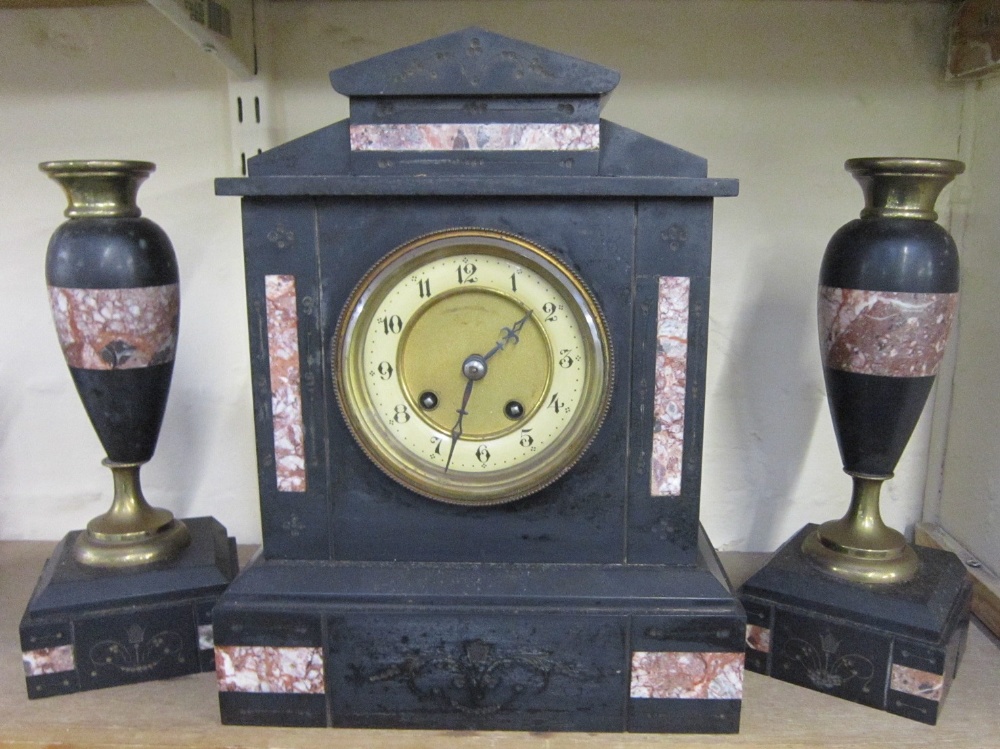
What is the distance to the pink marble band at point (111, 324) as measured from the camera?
3.63 feet

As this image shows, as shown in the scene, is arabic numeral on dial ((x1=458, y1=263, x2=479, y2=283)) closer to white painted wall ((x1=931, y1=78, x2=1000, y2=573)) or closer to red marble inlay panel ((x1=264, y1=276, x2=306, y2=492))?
red marble inlay panel ((x1=264, y1=276, x2=306, y2=492))

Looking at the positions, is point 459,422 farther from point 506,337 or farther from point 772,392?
point 772,392

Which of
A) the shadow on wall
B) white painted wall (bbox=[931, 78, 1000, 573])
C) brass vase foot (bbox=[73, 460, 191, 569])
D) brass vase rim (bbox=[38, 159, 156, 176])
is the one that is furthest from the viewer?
the shadow on wall

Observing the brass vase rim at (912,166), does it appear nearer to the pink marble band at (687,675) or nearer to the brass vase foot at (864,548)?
the brass vase foot at (864,548)

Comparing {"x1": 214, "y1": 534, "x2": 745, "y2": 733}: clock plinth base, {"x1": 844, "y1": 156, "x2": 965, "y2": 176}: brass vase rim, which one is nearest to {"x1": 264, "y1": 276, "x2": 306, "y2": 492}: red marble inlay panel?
{"x1": 214, "y1": 534, "x2": 745, "y2": 733}: clock plinth base

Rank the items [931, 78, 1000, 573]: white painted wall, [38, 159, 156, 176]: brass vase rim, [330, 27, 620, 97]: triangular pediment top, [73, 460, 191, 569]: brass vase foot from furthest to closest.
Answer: [931, 78, 1000, 573]: white painted wall < [73, 460, 191, 569]: brass vase foot < [38, 159, 156, 176]: brass vase rim < [330, 27, 620, 97]: triangular pediment top

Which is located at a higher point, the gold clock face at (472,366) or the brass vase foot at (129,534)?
the gold clock face at (472,366)

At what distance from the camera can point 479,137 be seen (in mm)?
977

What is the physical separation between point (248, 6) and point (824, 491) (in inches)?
50.3

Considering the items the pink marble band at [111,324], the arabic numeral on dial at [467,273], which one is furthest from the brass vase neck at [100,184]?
the arabic numeral on dial at [467,273]

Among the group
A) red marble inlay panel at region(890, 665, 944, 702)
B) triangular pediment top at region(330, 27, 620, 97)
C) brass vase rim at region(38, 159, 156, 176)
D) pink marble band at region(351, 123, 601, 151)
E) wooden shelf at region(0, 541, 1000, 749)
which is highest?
triangular pediment top at region(330, 27, 620, 97)

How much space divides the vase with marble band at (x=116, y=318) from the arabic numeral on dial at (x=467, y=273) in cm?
43

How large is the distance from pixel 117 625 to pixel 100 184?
57 centimetres

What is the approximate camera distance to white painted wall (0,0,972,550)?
1395 millimetres
